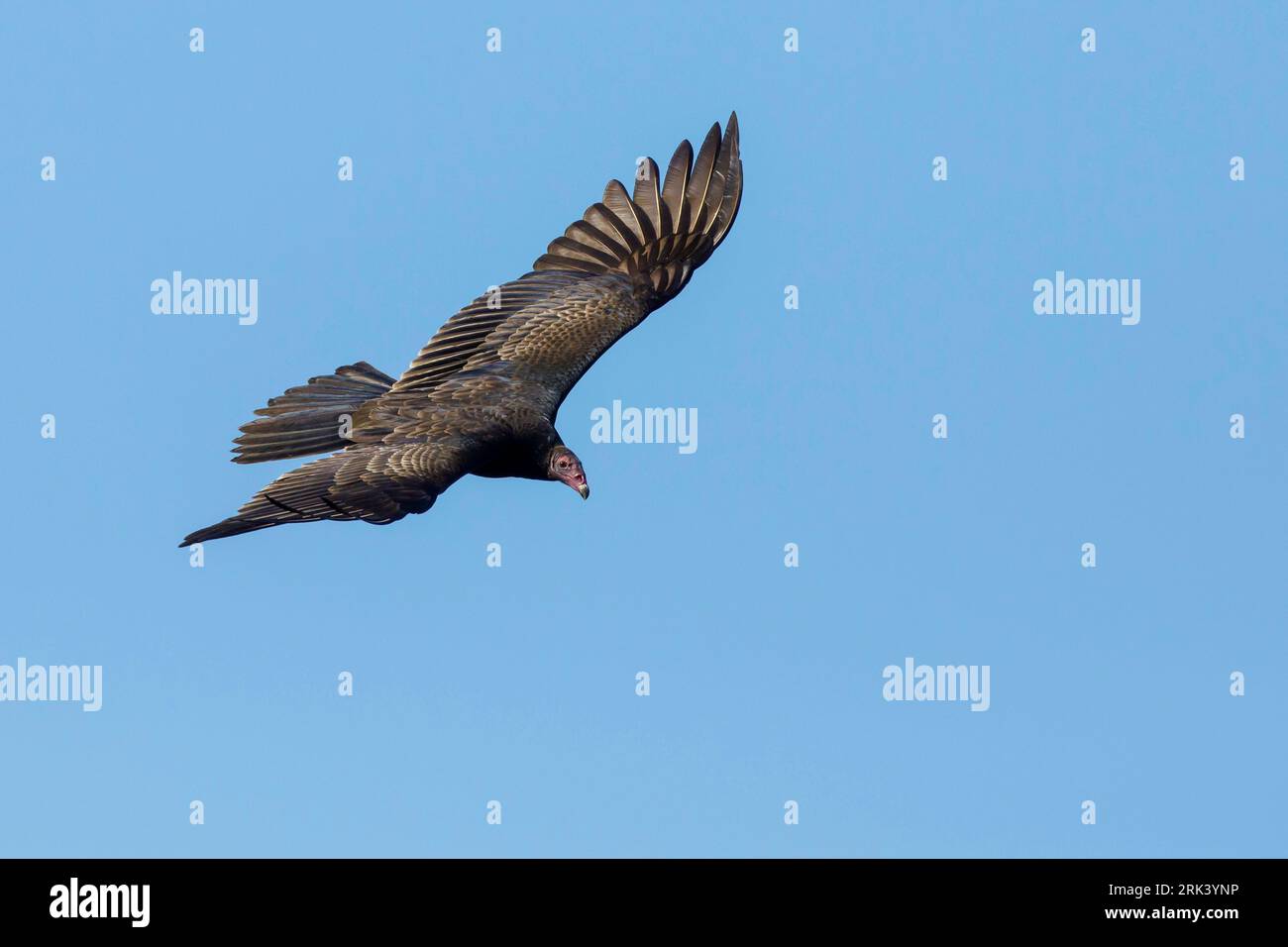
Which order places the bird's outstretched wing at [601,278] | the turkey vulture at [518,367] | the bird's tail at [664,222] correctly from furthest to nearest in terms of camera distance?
the bird's tail at [664,222] → the bird's outstretched wing at [601,278] → the turkey vulture at [518,367]

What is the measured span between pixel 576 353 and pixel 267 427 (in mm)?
3016

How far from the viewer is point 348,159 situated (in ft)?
73.0

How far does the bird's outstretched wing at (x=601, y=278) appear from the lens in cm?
2042

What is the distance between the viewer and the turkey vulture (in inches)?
744

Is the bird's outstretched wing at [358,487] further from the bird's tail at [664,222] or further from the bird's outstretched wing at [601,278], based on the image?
the bird's tail at [664,222]

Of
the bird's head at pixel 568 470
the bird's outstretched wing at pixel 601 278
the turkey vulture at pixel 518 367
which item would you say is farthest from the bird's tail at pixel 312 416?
the bird's head at pixel 568 470

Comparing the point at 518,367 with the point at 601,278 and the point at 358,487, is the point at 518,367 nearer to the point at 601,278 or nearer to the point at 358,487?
the point at 601,278

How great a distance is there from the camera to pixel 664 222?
2088cm

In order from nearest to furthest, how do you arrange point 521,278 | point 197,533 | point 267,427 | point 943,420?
1. point 197,533
2. point 267,427
3. point 521,278
4. point 943,420

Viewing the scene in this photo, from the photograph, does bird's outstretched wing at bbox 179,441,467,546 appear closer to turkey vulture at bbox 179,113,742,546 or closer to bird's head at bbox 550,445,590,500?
turkey vulture at bbox 179,113,742,546

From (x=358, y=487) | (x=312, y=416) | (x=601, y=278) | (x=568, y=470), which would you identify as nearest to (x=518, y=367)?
(x=568, y=470)

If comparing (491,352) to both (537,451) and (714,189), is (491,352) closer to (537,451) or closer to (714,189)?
(537,451)

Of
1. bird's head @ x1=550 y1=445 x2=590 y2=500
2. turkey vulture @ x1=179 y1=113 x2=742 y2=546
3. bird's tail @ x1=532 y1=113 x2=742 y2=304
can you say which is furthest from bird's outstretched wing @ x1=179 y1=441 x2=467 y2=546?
bird's tail @ x1=532 y1=113 x2=742 y2=304
